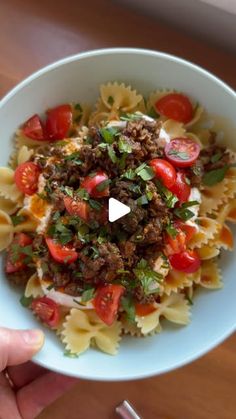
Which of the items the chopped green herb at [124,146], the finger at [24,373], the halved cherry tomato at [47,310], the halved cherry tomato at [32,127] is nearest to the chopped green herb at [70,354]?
the halved cherry tomato at [47,310]

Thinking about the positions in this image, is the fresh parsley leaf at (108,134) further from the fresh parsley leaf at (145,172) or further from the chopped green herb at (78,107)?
the chopped green herb at (78,107)

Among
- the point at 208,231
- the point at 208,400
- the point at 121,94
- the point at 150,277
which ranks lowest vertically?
the point at 208,400

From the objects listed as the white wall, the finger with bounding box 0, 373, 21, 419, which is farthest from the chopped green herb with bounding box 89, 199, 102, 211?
the white wall

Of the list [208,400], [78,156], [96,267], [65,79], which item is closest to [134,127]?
[78,156]

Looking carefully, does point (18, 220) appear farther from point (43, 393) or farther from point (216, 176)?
point (216, 176)

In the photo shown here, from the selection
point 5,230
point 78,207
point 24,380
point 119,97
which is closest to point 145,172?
point 78,207

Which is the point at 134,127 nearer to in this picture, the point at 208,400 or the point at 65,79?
the point at 65,79
